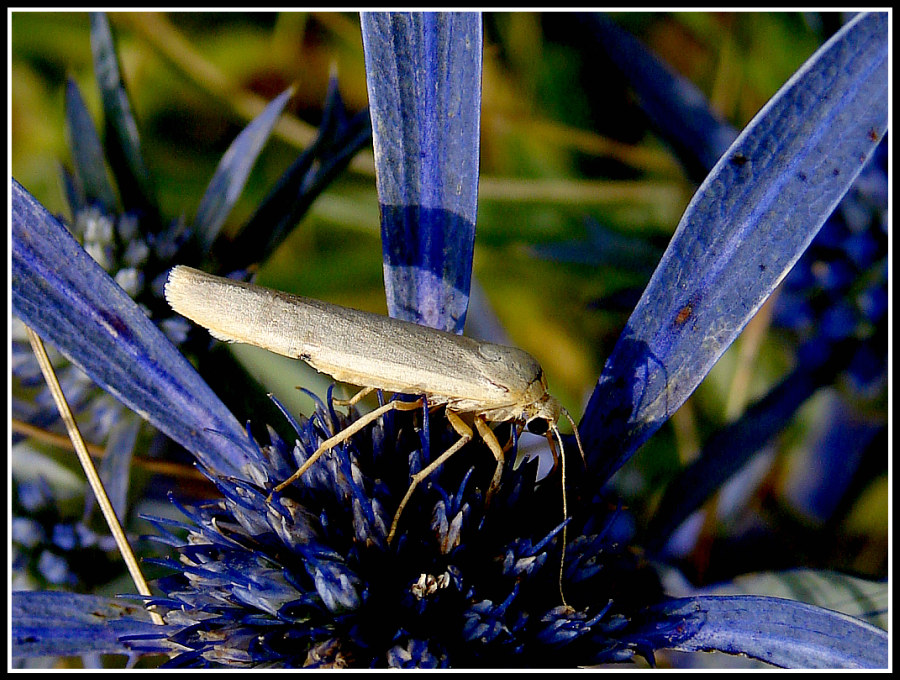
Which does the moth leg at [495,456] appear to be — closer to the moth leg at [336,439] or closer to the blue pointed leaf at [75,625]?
the moth leg at [336,439]

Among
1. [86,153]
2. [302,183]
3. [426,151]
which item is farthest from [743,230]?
[86,153]

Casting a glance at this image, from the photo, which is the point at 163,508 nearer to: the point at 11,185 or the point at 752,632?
the point at 11,185

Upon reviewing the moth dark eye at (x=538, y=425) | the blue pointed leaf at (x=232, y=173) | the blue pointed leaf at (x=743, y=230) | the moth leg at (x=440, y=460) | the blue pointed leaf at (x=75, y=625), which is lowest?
the blue pointed leaf at (x=75, y=625)

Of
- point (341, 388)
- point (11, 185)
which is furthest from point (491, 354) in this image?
point (11, 185)

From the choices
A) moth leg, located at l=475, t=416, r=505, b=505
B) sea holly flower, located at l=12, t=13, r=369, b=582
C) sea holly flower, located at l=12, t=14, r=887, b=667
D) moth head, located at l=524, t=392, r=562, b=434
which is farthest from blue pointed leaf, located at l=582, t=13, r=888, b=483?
sea holly flower, located at l=12, t=13, r=369, b=582

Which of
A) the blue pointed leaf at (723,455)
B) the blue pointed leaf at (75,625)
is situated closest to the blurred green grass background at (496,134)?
the blue pointed leaf at (723,455)

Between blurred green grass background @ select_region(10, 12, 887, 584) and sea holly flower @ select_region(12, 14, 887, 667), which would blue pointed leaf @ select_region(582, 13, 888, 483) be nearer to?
sea holly flower @ select_region(12, 14, 887, 667)

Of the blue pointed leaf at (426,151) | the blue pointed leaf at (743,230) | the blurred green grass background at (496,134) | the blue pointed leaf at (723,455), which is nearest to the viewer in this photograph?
the blue pointed leaf at (743,230)

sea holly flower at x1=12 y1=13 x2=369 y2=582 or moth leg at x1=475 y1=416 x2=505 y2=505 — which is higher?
sea holly flower at x1=12 y1=13 x2=369 y2=582
